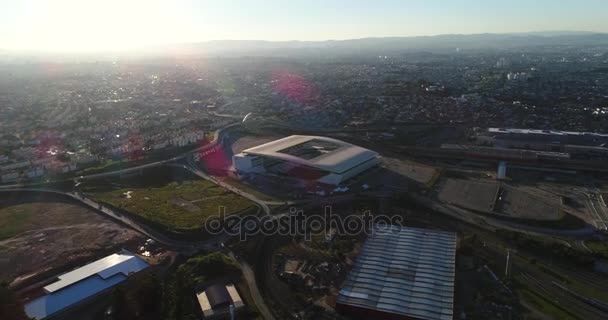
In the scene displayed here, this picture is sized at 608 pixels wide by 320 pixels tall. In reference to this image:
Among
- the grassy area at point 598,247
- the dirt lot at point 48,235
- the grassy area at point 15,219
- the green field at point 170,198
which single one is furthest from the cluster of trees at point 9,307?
the grassy area at point 598,247

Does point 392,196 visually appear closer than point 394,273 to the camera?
No

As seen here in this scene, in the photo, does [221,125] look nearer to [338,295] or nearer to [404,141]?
[404,141]

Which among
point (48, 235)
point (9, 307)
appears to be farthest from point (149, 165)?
point (9, 307)

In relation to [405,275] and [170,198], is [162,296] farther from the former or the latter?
[170,198]

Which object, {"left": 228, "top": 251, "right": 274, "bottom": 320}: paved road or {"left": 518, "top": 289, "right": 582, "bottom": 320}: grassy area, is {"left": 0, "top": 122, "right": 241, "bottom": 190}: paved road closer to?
{"left": 228, "top": 251, "right": 274, "bottom": 320}: paved road

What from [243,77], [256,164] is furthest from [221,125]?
[243,77]

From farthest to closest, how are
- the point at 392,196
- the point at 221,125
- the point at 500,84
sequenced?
1. the point at 500,84
2. the point at 221,125
3. the point at 392,196
